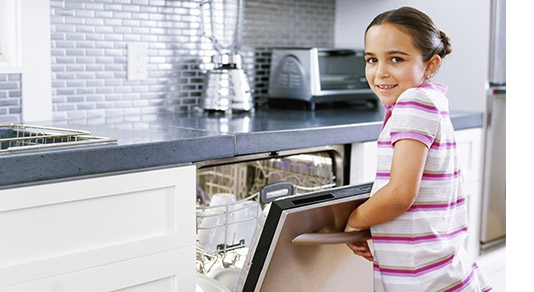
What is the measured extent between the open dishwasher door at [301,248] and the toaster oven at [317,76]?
1.00 meters

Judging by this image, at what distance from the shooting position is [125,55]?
76.5 inches

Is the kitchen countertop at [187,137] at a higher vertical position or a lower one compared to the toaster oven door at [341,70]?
lower

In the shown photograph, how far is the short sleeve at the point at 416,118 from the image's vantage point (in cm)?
111

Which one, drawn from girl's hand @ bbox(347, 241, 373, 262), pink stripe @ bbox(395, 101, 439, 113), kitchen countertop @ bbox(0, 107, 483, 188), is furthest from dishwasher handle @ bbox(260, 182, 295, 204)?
pink stripe @ bbox(395, 101, 439, 113)

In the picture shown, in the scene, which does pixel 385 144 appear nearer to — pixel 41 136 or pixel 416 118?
pixel 416 118

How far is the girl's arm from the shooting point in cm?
111

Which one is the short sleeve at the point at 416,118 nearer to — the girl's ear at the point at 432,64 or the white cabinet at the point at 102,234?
the girl's ear at the point at 432,64

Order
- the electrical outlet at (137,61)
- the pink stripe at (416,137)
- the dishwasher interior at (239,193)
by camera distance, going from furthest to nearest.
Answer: the electrical outlet at (137,61) → the dishwasher interior at (239,193) → the pink stripe at (416,137)

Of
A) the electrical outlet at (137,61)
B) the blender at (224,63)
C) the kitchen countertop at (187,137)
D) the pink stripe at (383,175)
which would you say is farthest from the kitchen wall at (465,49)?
the pink stripe at (383,175)

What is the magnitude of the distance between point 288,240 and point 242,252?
560 millimetres

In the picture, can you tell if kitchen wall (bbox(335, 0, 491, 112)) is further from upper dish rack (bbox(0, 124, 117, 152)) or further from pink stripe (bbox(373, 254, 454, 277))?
upper dish rack (bbox(0, 124, 117, 152))

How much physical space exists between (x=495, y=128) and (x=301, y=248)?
53.1 inches

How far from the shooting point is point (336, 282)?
52.9 inches
